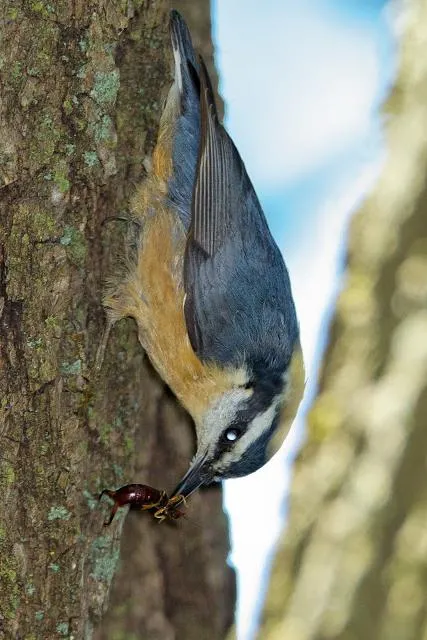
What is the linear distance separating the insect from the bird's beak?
26 millimetres

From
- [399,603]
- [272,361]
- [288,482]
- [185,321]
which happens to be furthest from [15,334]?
[399,603]

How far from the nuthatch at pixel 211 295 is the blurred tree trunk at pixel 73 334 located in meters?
0.10

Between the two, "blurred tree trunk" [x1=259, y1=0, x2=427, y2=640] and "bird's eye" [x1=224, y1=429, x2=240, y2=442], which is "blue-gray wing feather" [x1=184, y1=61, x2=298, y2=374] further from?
"blurred tree trunk" [x1=259, y1=0, x2=427, y2=640]

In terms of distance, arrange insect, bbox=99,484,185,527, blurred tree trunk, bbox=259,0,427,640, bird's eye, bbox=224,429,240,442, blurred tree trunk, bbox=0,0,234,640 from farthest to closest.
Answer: blurred tree trunk, bbox=259,0,427,640 → bird's eye, bbox=224,429,240,442 → insect, bbox=99,484,185,527 → blurred tree trunk, bbox=0,0,234,640

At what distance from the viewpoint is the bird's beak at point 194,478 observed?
312 cm

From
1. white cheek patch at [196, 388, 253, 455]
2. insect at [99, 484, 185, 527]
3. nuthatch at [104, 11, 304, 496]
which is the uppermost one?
nuthatch at [104, 11, 304, 496]

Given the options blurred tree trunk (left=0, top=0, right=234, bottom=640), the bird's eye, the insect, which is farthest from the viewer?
the bird's eye

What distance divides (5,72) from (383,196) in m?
1.76

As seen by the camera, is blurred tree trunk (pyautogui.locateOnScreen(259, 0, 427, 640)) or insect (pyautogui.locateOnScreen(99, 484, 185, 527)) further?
blurred tree trunk (pyautogui.locateOnScreen(259, 0, 427, 640))

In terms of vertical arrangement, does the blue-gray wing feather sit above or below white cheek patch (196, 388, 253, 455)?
above

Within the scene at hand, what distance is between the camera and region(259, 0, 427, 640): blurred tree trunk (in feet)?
12.5

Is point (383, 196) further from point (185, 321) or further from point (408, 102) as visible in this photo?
point (185, 321)

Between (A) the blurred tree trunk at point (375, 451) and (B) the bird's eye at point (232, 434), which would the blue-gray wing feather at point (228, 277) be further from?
(A) the blurred tree trunk at point (375, 451)

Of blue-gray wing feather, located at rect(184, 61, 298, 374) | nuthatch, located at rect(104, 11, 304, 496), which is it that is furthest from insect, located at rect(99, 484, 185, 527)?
blue-gray wing feather, located at rect(184, 61, 298, 374)
